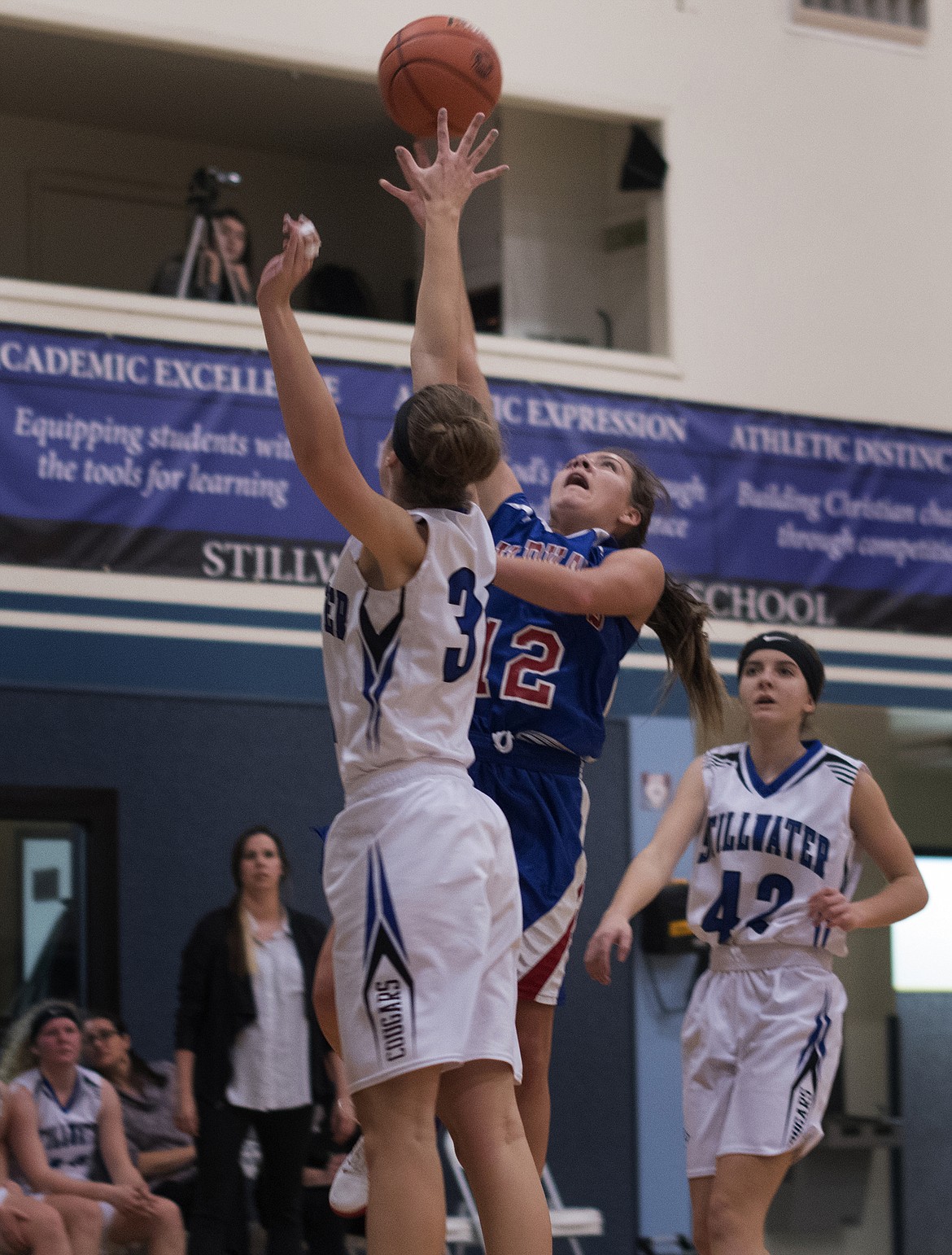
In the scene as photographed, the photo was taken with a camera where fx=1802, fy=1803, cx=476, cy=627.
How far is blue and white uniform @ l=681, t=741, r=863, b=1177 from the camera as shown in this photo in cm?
434

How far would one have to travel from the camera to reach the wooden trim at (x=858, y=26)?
10.3m

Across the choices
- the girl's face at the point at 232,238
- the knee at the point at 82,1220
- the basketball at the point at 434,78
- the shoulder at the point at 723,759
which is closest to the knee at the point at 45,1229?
the knee at the point at 82,1220

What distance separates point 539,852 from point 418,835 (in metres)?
0.77

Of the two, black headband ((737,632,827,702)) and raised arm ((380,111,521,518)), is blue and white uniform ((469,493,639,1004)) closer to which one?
raised arm ((380,111,521,518))

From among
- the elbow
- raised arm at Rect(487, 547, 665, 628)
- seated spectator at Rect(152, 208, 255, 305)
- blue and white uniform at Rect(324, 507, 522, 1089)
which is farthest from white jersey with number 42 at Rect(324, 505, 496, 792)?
seated spectator at Rect(152, 208, 255, 305)

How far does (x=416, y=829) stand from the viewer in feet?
9.76

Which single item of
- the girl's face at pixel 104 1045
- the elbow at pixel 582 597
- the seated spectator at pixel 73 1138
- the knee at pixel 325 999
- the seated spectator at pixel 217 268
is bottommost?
the seated spectator at pixel 73 1138

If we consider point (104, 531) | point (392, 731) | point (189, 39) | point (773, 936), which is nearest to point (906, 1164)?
→ point (104, 531)

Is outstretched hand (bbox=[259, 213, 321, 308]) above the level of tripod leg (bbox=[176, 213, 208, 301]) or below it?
below

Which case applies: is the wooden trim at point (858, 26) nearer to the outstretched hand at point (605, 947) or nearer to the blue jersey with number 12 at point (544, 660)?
the blue jersey with number 12 at point (544, 660)

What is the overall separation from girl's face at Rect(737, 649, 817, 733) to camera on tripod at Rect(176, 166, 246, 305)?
188 inches

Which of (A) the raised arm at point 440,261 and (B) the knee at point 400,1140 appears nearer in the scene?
(B) the knee at point 400,1140

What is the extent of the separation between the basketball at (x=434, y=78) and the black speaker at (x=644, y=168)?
5.20 m

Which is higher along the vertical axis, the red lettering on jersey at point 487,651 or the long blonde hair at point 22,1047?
the red lettering on jersey at point 487,651
